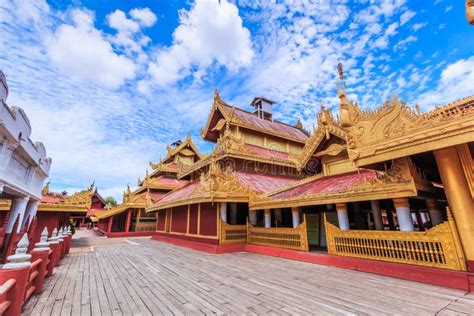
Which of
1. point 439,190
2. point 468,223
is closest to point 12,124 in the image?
point 468,223

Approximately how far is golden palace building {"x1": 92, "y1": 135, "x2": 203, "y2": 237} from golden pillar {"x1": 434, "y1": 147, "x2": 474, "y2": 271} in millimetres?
18552

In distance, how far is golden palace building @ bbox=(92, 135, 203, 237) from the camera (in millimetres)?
21173

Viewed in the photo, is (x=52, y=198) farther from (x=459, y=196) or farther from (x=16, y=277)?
(x=459, y=196)

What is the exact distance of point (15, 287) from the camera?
3.05 m

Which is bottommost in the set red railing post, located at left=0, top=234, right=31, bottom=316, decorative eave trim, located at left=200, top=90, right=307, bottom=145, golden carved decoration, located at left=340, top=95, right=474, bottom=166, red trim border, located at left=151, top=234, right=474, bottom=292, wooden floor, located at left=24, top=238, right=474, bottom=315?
wooden floor, located at left=24, top=238, right=474, bottom=315

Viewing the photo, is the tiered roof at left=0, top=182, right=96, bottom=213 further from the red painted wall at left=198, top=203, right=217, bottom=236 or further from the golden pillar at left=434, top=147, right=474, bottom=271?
the golden pillar at left=434, top=147, right=474, bottom=271

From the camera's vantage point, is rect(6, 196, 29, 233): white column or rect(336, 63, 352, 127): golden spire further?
rect(6, 196, 29, 233): white column

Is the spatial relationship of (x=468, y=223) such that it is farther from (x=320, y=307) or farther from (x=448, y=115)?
(x=320, y=307)

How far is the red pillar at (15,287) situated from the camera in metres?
2.99

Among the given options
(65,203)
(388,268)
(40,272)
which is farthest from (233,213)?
(65,203)

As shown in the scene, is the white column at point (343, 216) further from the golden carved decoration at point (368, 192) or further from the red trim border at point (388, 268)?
the red trim border at point (388, 268)

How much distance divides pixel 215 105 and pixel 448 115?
42.3 ft

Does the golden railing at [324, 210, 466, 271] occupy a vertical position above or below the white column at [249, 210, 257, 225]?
below

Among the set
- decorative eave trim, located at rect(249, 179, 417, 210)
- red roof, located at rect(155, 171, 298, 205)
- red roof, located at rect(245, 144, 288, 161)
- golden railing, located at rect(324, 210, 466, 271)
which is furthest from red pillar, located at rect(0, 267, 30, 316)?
red roof, located at rect(245, 144, 288, 161)
